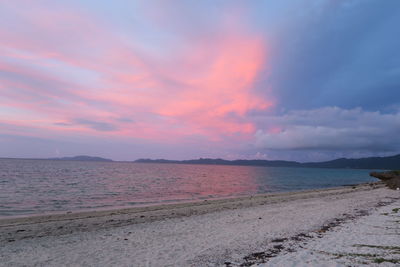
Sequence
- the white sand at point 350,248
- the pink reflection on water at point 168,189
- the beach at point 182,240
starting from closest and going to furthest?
the white sand at point 350,248
the beach at point 182,240
the pink reflection on water at point 168,189

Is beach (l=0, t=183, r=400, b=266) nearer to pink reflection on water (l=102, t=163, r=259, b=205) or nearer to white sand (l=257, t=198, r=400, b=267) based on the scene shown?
white sand (l=257, t=198, r=400, b=267)

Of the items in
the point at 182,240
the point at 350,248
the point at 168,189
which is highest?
the point at 350,248

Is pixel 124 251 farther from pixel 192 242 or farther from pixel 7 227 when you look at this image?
pixel 7 227

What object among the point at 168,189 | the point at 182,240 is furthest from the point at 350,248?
the point at 168,189

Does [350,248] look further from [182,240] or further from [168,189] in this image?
[168,189]

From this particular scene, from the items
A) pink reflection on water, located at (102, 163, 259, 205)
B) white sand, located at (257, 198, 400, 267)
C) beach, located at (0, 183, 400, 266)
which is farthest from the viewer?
pink reflection on water, located at (102, 163, 259, 205)

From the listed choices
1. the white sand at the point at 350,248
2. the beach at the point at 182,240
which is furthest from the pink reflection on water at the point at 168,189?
the white sand at the point at 350,248

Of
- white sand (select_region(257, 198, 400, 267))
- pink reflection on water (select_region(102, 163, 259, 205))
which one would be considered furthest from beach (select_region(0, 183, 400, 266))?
pink reflection on water (select_region(102, 163, 259, 205))

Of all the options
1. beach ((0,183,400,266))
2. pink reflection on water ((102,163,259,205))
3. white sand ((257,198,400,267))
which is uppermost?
white sand ((257,198,400,267))

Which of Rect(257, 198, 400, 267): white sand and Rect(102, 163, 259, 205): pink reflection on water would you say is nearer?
Rect(257, 198, 400, 267): white sand

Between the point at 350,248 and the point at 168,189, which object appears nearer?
the point at 350,248

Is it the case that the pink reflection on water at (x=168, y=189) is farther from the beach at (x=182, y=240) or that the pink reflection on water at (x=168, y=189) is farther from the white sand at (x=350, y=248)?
the white sand at (x=350, y=248)

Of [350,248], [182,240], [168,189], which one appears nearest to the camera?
[350,248]

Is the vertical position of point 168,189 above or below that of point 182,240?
below
